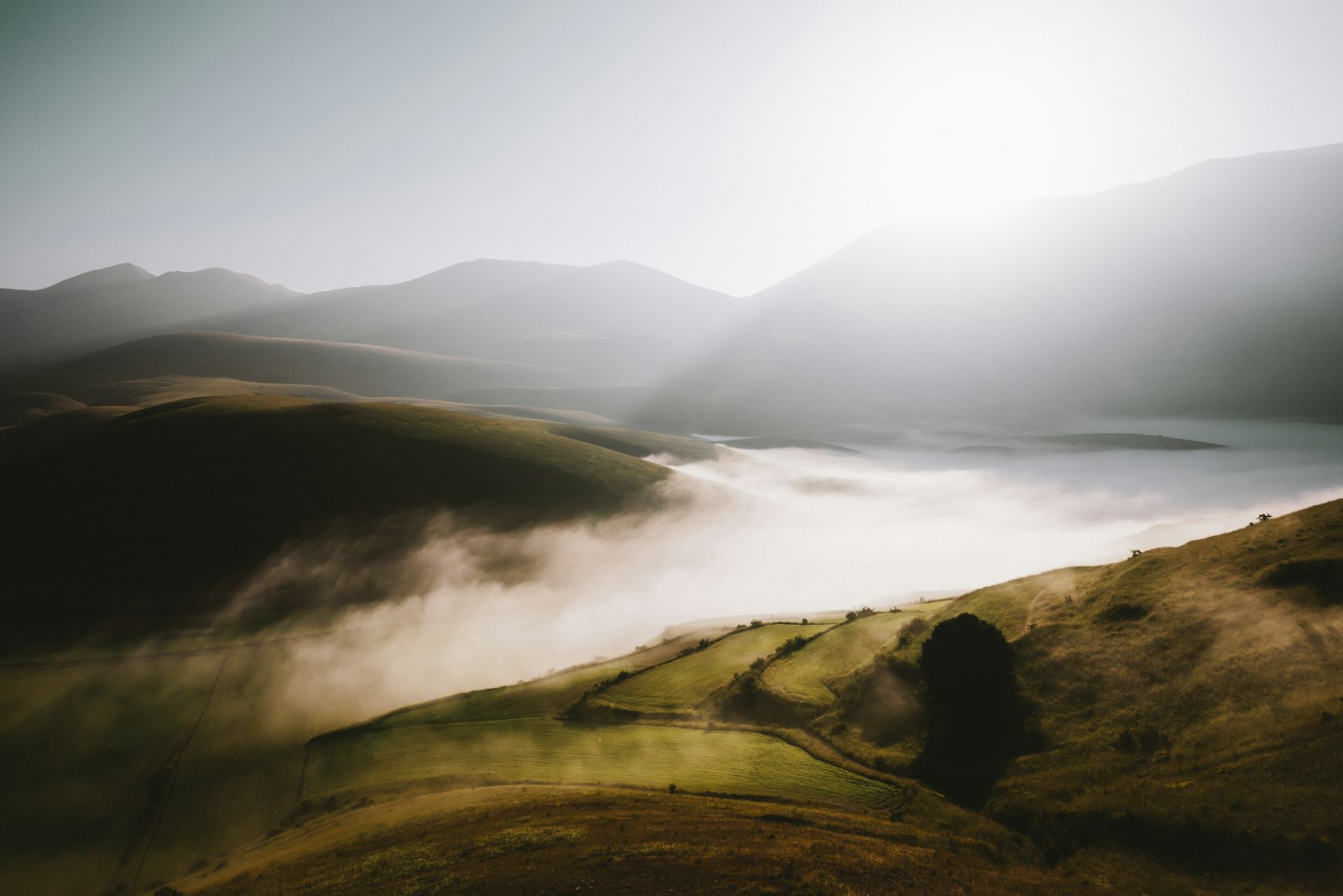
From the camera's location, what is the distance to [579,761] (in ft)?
135

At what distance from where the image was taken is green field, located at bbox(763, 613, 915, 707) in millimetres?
43906

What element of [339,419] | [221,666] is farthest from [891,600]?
[339,419]

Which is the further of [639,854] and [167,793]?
[167,793]

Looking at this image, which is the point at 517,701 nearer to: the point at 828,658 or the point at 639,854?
the point at 828,658

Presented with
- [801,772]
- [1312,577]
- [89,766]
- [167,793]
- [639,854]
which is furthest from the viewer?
[89,766]

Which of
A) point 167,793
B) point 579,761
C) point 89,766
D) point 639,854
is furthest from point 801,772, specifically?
point 89,766

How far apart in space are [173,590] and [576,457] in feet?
239

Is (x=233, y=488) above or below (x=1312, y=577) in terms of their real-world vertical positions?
below

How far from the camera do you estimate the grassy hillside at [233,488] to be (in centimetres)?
7362

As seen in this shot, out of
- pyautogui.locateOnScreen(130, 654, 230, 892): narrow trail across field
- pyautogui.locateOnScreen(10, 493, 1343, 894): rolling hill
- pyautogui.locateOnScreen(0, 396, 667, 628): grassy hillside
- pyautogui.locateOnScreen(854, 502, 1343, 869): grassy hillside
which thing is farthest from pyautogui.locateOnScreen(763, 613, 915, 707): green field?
pyautogui.locateOnScreen(0, 396, 667, 628): grassy hillside

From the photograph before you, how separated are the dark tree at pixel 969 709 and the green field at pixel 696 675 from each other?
728 inches

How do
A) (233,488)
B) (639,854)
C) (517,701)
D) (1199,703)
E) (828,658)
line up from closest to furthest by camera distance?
(639,854) → (1199,703) → (828,658) → (517,701) → (233,488)

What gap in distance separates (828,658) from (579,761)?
22.2m

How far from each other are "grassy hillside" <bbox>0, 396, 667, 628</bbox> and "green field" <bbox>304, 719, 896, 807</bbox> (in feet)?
140
